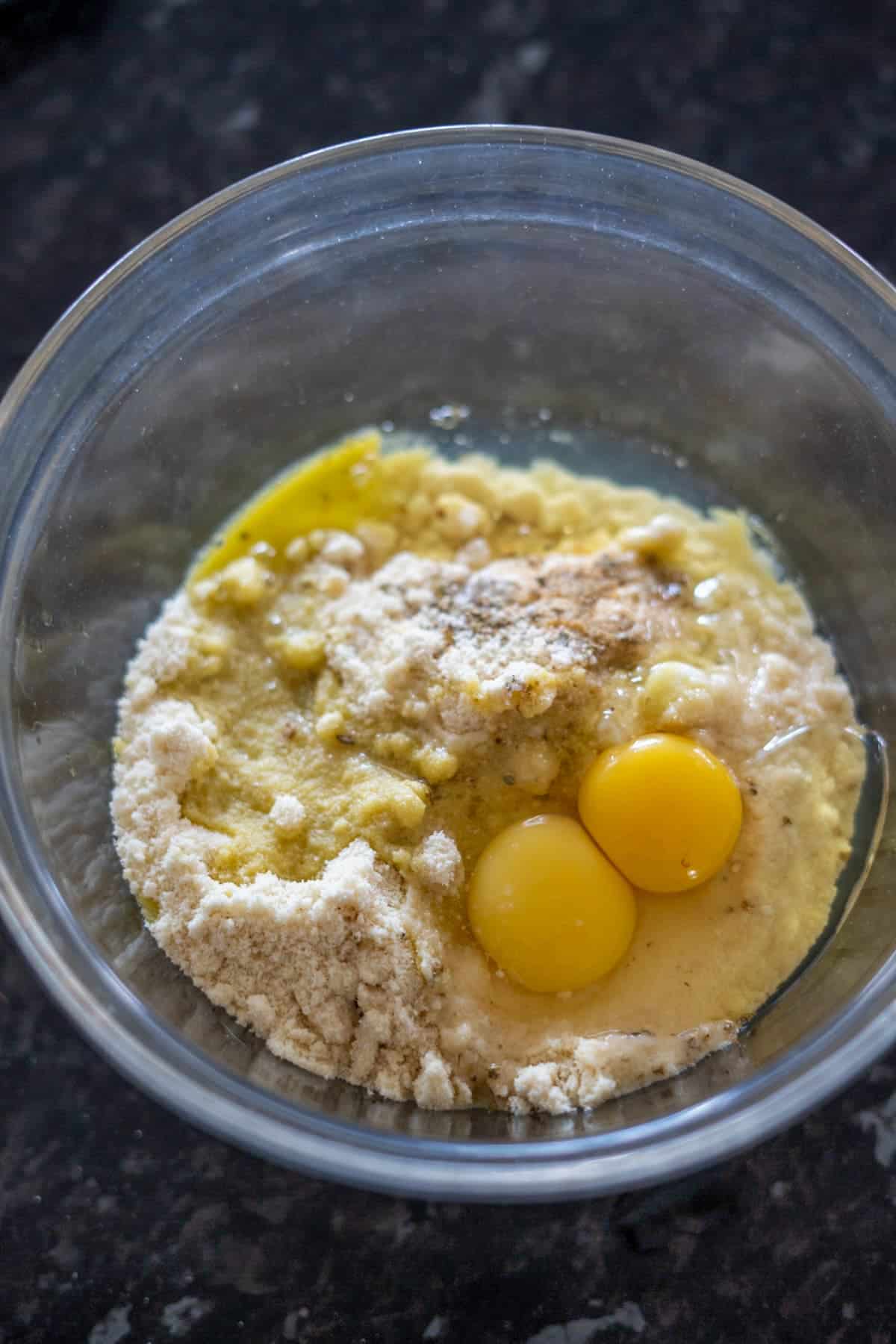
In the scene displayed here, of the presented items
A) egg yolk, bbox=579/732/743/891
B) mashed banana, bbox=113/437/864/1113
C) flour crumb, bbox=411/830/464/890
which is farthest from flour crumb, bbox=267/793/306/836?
egg yolk, bbox=579/732/743/891

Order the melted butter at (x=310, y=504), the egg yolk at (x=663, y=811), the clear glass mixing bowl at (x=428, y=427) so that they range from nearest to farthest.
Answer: the clear glass mixing bowl at (x=428, y=427) < the egg yolk at (x=663, y=811) < the melted butter at (x=310, y=504)

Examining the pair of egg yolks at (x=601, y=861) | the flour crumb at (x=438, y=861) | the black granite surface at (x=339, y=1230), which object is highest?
the pair of egg yolks at (x=601, y=861)

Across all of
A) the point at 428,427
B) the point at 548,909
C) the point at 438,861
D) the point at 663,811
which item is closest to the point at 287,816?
the point at 438,861

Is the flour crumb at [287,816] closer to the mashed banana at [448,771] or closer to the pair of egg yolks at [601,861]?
the mashed banana at [448,771]

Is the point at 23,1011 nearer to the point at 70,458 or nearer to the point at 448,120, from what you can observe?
the point at 70,458

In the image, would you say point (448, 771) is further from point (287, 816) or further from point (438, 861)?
point (287, 816)

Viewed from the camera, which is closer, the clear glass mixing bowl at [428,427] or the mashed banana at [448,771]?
the clear glass mixing bowl at [428,427]

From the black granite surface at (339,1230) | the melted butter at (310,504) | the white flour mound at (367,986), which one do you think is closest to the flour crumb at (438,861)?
the white flour mound at (367,986)
